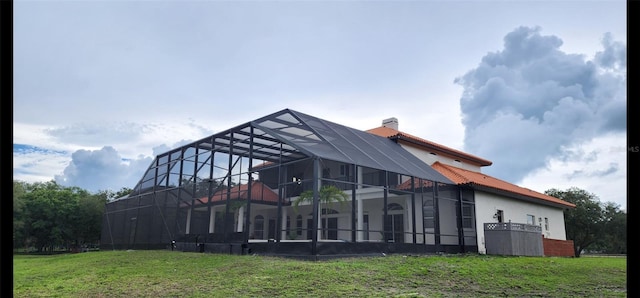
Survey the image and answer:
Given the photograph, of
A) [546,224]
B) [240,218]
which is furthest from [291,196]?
[546,224]

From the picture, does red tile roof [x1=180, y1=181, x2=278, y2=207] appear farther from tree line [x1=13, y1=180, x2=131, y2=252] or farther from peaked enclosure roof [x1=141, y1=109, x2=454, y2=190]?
tree line [x1=13, y1=180, x2=131, y2=252]

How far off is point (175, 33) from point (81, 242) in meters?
40.6

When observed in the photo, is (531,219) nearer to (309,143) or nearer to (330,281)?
(309,143)

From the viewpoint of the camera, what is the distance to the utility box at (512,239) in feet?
57.8

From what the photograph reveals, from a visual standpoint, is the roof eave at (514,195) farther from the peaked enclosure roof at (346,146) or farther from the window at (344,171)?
the window at (344,171)

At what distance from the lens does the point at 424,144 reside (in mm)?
23281

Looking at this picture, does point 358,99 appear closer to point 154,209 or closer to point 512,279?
point 512,279

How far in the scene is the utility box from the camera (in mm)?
17625

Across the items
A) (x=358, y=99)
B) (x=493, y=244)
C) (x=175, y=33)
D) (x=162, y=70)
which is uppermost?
(x=358, y=99)

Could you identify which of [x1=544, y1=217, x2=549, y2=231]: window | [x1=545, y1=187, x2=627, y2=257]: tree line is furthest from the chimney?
[x1=545, y1=187, x2=627, y2=257]: tree line

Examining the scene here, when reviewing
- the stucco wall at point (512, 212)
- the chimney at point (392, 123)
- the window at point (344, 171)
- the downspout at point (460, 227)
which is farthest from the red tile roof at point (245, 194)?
the stucco wall at point (512, 212)

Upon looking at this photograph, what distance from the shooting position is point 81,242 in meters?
37.8

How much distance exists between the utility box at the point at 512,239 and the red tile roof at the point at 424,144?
19.1 feet

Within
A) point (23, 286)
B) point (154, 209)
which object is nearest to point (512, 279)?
point (23, 286)
